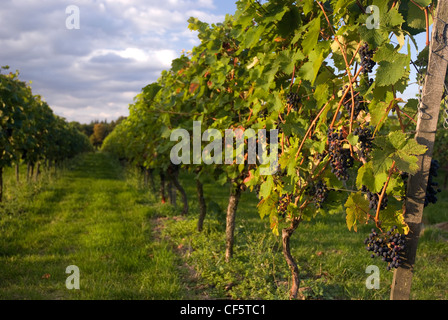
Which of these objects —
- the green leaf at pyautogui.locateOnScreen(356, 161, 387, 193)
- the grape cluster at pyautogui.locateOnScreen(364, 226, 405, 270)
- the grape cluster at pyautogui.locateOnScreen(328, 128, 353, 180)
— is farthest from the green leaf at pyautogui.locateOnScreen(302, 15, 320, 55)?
the grape cluster at pyautogui.locateOnScreen(364, 226, 405, 270)

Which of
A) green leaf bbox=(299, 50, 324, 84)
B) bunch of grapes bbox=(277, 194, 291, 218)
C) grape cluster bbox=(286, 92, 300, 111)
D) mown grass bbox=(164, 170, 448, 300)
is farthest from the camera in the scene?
mown grass bbox=(164, 170, 448, 300)

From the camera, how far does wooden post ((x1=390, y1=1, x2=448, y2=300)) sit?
1.74 m

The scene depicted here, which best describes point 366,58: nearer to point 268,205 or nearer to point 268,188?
point 268,188

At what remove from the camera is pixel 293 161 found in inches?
98.6

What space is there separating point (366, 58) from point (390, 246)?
1.09 meters

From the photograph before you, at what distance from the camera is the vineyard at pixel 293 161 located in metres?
1.89

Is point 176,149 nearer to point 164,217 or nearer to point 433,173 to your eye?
point 164,217

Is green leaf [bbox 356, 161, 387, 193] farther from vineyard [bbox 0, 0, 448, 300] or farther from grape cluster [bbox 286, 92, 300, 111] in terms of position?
grape cluster [bbox 286, 92, 300, 111]

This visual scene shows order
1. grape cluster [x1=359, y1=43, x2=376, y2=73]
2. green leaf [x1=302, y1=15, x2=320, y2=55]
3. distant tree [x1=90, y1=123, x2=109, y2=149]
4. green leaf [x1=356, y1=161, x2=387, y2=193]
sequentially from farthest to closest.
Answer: distant tree [x1=90, y1=123, x2=109, y2=149] < green leaf [x1=302, y1=15, x2=320, y2=55] < grape cluster [x1=359, y1=43, x2=376, y2=73] < green leaf [x1=356, y1=161, x2=387, y2=193]

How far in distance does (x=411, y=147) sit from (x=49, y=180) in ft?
51.4

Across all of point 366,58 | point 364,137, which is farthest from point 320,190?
point 366,58

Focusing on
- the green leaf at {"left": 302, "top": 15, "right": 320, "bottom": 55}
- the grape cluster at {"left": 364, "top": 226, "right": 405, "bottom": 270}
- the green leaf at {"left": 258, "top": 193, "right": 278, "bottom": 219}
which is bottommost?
the grape cluster at {"left": 364, "top": 226, "right": 405, "bottom": 270}

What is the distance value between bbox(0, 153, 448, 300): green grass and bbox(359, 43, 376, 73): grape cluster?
2.97 m

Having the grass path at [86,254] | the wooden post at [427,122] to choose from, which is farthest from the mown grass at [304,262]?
the wooden post at [427,122]
